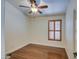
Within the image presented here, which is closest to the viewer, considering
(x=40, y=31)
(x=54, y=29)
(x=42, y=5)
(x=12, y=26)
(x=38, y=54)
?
(x=42, y=5)

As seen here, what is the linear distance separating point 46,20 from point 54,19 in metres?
0.67

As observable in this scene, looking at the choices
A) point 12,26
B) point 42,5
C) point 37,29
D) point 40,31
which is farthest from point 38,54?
point 37,29

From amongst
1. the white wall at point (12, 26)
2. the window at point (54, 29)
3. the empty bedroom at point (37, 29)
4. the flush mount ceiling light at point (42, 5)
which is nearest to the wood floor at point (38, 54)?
the empty bedroom at point (37, 29)

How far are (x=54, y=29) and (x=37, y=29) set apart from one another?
5.05 ft

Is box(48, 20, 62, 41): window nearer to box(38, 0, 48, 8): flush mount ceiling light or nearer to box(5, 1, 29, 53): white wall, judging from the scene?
box(5, 1, 29, 53): white wall

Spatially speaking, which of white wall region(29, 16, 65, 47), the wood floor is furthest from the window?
the wood floor

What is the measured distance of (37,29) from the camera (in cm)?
795

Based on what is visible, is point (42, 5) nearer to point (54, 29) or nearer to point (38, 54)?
point (38, 54)

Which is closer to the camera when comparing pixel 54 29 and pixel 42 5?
pixel 42 5

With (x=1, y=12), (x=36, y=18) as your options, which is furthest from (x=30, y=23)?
(x=1, y=12)

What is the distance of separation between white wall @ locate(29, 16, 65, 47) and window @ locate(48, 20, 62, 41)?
10.6 inches

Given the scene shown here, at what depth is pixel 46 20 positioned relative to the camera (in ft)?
24.5

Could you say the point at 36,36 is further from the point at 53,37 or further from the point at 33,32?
the point at 53,37

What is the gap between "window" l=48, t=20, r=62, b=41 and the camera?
22.8 ft
